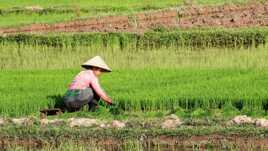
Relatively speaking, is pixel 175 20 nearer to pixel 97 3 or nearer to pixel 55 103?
pixel 97 3

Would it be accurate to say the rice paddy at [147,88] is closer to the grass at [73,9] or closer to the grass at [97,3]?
the grass at [73,9]

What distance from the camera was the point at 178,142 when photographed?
872cm

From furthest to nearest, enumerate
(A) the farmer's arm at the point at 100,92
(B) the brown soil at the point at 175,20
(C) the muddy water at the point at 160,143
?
(B) the brown soil at the point at 175,20
(A) the farmer's arm at the point at 100,92
(C) the muddy water at the point at 160,143

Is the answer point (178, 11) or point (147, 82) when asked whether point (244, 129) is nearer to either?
point (147, 82)

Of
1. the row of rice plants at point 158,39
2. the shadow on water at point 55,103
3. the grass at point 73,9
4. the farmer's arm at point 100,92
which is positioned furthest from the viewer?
the grass at point 73,9

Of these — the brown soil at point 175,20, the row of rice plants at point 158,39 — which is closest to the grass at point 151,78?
the row of rice plants at point 158,39

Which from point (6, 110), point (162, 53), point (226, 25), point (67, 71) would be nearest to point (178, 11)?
point (226, 25)

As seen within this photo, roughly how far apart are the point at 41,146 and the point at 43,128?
0.54m

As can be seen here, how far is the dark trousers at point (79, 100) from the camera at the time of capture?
10.2m

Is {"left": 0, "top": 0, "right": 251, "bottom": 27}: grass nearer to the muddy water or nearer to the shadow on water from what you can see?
the shadow on water

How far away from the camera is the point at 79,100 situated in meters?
10.3

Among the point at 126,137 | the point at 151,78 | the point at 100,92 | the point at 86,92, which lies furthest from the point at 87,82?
the point at 151,78

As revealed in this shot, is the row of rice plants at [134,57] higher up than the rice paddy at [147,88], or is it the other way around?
the rice paddy at [147,88]

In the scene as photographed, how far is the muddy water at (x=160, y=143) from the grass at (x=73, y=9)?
421 inches
